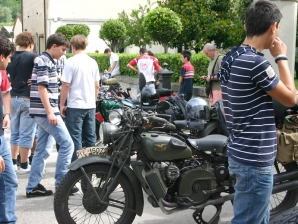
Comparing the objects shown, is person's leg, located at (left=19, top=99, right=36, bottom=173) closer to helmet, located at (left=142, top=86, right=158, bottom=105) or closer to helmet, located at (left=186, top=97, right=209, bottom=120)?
helmet, located at (left=142, top=86, right=158, bottom=105)

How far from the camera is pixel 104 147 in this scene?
178 inches

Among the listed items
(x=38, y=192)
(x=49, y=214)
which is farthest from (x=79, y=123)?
(x=49, y=214)

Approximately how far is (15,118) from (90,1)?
89.9 feet

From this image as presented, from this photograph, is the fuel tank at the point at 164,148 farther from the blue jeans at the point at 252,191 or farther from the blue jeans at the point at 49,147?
the blue jeans at the point at 49,147

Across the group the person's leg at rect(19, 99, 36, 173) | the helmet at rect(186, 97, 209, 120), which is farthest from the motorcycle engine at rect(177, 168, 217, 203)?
the person's leg at rect(19, 99, 36, 173)

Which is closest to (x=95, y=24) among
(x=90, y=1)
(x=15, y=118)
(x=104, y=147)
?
(x=90, y=1)

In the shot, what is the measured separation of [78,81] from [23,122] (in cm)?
113

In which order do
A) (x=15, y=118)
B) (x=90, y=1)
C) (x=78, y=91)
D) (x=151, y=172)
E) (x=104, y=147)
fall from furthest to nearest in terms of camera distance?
(x=90, y=1), (x=15, y=118), (x=78, y=91), (x=104, y=147), (x=151, y=172)

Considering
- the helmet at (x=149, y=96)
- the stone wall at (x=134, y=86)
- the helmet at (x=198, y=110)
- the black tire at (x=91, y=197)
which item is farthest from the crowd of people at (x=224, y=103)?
the stone wall at (x=134, y=86)

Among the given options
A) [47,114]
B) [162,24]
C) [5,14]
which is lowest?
[47,114]

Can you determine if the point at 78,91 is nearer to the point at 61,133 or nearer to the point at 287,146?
the point at 61,133

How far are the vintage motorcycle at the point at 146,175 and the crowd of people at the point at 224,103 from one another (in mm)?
631

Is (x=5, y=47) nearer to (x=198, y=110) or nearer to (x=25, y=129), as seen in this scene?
(x=198, y=110)

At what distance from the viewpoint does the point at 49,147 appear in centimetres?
575
